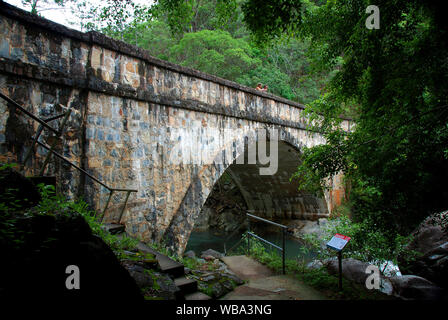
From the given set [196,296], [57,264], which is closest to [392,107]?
[196,296]

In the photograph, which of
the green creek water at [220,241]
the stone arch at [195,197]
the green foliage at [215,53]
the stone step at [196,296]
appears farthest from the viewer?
the green foliage at [215,53]

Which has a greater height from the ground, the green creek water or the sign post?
the sign post

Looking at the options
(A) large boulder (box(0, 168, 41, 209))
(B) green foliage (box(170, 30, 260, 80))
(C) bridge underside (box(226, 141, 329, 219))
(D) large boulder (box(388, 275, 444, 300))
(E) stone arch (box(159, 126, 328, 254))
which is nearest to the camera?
(A) large boulder (box(0, 168, 41, 209))

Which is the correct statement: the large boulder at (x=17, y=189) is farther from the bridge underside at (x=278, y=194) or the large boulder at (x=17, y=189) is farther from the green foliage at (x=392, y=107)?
the bridge underside at (x=278, y=194)

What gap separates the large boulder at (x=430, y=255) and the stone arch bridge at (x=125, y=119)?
337 cm

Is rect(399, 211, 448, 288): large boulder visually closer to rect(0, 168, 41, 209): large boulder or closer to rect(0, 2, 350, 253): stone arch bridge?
rect(0, 2, 350, 253): stone arch bridge

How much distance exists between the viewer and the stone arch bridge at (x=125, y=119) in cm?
307

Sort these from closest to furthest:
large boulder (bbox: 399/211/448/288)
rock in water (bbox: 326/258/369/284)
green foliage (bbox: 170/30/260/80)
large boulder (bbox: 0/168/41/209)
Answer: large boulder (bbox: 0/168/41/209), rock in water (bbox: 326/258/369/284), large boulder (bbox: 399/211/448/288), green foliage (bbox: 170/30/260/80)

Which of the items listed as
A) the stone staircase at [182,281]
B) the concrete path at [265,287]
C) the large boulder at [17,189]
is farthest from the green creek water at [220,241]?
the large boulder at [17,189]

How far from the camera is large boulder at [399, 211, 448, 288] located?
4.54 m

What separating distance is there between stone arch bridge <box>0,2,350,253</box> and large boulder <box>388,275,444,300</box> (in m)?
2.98

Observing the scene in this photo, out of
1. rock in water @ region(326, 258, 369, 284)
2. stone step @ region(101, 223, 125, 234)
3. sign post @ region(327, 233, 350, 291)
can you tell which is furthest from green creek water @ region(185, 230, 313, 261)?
stone step @ region(101, 223, 125, 234)
